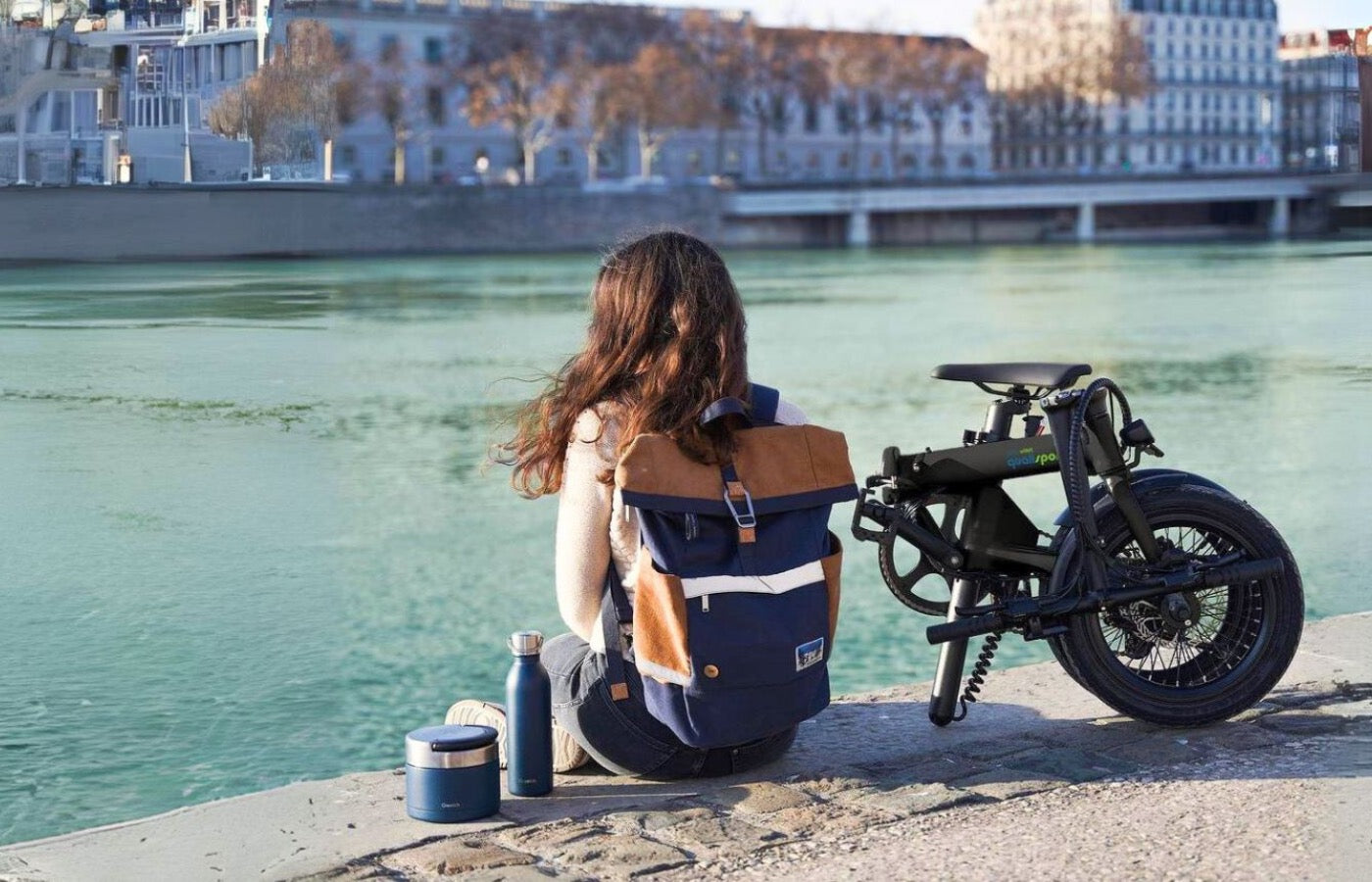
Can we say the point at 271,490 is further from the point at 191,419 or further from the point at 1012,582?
the point at 1012,582

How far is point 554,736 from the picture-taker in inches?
128

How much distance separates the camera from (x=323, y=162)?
6551 millimetres

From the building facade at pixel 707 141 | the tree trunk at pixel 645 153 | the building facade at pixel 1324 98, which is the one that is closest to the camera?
the building facade at pixel 1324 98

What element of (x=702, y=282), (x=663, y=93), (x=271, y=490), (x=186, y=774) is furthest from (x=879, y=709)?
(x=663, y=93)

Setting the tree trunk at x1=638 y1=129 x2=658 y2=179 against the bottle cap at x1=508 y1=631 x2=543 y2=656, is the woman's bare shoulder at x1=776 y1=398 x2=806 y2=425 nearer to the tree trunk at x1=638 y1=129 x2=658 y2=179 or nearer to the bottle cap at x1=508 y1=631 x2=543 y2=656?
the bottle cap at x1=508 y1=631 x2=543 y2=656

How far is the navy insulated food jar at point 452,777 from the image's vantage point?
2.93 metres

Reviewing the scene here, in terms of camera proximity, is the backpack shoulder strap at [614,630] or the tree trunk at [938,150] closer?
the backpack shoulder strap at [614,630]

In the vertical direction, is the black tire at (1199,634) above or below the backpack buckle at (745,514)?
below

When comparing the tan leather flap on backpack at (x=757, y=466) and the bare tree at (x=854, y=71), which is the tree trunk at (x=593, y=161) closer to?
the bare tree at (x=854, y=71)

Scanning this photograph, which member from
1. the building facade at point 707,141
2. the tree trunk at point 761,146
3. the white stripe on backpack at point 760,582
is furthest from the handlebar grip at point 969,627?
the tree trunk at point 761,146

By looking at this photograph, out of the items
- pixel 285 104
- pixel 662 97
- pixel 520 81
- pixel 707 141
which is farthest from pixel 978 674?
pixel 707 141

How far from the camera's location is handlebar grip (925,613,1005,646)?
339cm

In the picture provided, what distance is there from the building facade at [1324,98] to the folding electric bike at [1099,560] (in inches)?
106

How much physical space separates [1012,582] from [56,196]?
121 inches
